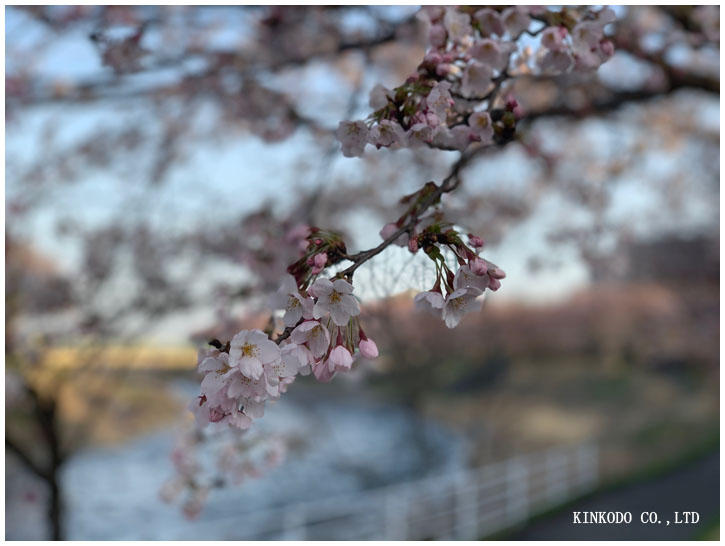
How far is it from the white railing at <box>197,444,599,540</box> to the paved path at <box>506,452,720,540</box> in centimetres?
21

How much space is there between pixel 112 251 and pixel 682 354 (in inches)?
255

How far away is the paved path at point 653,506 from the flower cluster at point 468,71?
3.42 meters

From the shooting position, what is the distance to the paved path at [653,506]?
3.78 m

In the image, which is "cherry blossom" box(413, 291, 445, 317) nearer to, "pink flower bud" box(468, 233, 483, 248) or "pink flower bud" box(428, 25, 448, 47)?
"pink flower bud" box(468, 233, 483, 248)

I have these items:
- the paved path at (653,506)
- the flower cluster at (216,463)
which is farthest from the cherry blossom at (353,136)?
the paved path at (653,506)

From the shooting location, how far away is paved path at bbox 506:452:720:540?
12.4 feet

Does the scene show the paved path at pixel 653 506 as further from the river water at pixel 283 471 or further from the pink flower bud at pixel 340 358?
the pink flower bud at pixel 340 358

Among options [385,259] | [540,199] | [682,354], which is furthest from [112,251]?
[682,354]

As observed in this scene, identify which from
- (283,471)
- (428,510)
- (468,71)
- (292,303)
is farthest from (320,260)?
(283,471)

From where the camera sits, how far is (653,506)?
4.65 meters

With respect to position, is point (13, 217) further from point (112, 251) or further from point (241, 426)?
point (241, 426)

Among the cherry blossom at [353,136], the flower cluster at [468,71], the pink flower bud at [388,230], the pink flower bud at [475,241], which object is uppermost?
the flower cluster at [468,71]

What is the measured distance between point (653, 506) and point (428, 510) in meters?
1.78

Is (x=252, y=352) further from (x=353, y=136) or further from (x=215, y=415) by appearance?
(x=353, y=136)
